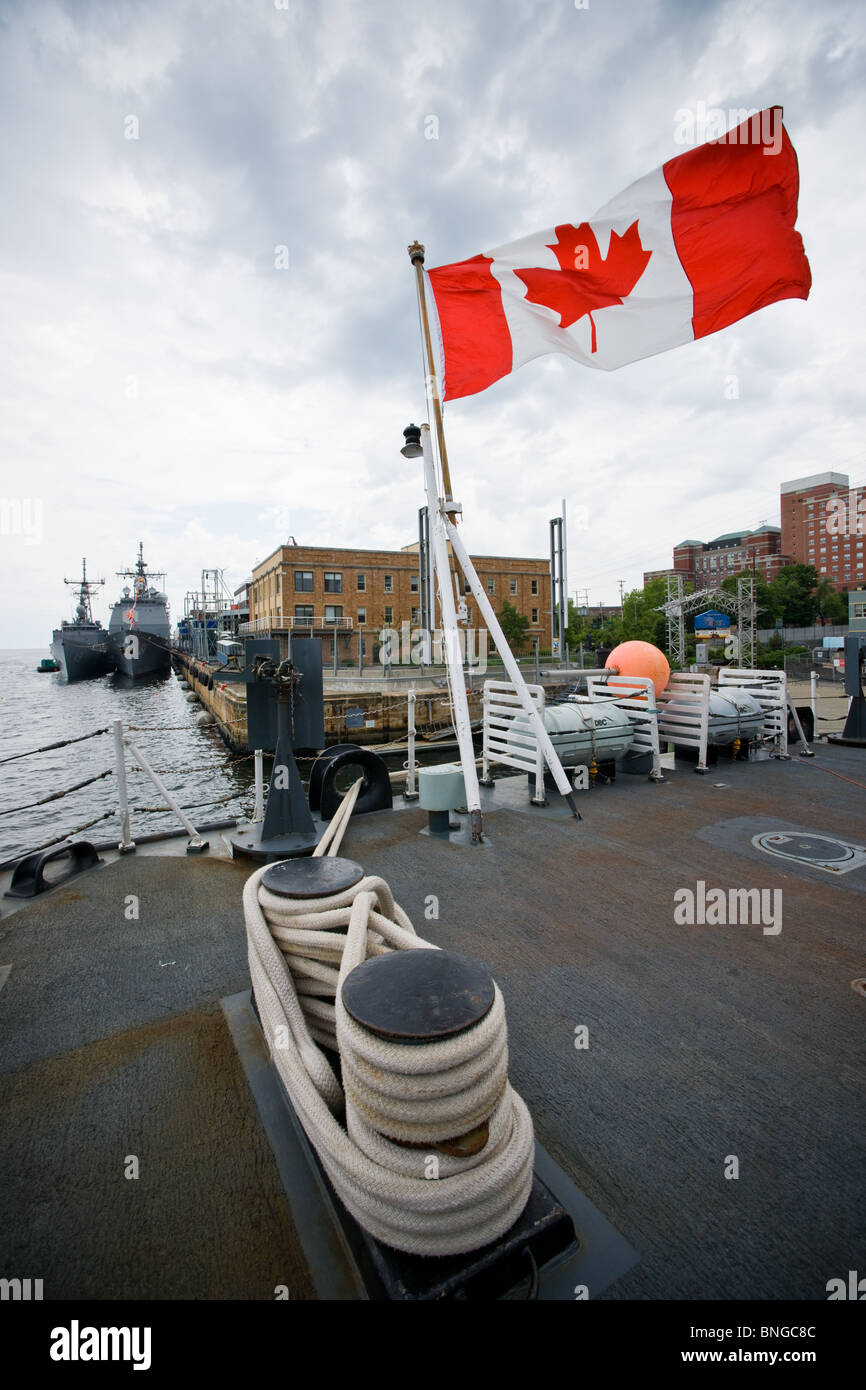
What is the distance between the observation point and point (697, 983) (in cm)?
346

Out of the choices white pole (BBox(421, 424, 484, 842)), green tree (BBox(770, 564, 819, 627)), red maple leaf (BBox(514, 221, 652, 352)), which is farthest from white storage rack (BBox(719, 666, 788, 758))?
green tree (BBox(770, 564, 819, 627))

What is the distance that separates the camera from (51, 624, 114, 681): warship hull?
64188 mm

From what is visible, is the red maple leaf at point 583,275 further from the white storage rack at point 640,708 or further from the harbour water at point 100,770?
the harbour water at point 100,770

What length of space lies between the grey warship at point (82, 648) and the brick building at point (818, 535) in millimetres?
134915

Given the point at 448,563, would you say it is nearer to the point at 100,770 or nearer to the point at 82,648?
the point at 100,770

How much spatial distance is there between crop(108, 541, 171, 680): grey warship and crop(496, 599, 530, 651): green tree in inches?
1564

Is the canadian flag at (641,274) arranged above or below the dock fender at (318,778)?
above

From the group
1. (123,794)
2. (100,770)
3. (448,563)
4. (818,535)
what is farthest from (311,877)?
(818,535)

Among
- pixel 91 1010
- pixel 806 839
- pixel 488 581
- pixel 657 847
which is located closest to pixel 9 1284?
pixel 91 1010

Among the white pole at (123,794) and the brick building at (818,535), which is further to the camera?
the brick building at (818,535)

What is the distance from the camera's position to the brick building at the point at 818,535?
125 m

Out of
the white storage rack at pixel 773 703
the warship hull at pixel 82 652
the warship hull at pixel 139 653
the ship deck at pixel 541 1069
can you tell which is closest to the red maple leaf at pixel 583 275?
the ship deck at pixel 541 1069

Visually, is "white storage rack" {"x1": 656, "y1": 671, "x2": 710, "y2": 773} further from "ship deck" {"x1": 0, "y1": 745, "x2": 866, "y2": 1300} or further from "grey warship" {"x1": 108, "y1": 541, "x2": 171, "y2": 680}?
"grey warship" {"x1": 108, "y1": 541, "x2": 171, "y2": 680}

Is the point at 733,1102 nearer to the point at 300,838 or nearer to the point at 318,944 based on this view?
the point at 318,944
